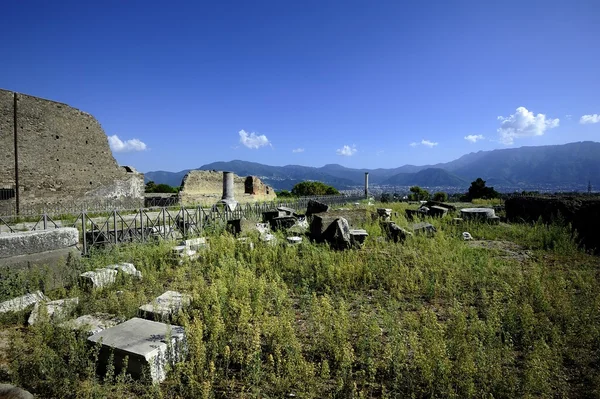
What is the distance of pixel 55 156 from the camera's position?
2050cm

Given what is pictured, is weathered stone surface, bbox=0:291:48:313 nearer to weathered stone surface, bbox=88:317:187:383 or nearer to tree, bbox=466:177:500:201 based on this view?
weathered stone surface, bbox=88:317:187:383

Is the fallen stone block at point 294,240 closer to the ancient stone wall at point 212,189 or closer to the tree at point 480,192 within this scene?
the ancient stone wall at point 212,189

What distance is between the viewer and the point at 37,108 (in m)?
19.6

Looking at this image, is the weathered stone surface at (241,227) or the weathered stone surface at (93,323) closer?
the weathered stone surface at (93,323)

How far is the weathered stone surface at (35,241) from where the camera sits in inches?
230

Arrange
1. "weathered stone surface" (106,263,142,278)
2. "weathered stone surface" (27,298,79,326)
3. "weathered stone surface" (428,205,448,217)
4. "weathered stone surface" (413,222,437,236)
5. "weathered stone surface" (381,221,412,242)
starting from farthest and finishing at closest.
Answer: "weathered stone surface" (428,205,448,217) → "weathered stone surface" (413,222,437,236) → "weathered stone surface" (381,221,412,242) → "weathered stone surface" (106,263,142,278) → "weathered stone surface" (27,298,79,326)

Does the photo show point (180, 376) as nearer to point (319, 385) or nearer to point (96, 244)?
point (319, 385)

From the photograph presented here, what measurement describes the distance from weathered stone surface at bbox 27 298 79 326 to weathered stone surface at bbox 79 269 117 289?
90 cm

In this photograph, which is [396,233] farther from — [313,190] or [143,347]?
[313,190]

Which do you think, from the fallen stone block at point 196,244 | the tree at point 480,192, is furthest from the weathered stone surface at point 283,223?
the tree at point 480,192

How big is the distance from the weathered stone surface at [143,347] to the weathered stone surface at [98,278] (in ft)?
8.55

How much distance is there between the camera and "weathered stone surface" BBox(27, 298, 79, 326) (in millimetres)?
4297

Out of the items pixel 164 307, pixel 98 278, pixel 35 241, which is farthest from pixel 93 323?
pixel 35 241

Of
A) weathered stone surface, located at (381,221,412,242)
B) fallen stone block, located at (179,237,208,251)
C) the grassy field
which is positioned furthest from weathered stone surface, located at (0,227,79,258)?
weathered stone surface, located at (381,221,412,242)
